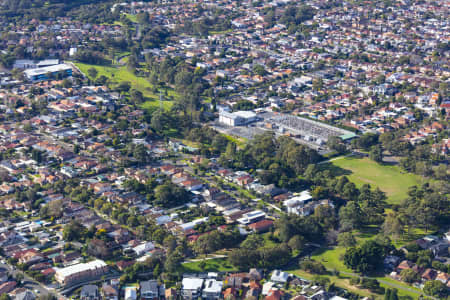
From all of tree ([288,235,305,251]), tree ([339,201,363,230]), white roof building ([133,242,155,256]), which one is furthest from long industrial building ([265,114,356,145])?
white roof building ([133,242,155,256])

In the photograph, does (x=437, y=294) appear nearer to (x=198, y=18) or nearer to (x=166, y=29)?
(x=166, y=29)

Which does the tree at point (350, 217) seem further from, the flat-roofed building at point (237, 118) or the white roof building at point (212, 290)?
the flat-roofed building at point (237, 118)

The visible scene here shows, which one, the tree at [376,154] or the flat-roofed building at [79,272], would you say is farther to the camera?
the tree at [376,154]

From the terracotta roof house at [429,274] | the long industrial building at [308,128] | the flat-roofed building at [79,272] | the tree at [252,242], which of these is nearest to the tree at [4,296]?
the flat-roofed building at [79,272]

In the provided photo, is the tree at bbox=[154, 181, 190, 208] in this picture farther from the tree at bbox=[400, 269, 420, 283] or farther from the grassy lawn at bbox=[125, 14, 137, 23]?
the grassy lawn at bbox=[125, 14, 137, 23]

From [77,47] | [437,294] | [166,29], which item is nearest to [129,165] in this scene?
[437,294]

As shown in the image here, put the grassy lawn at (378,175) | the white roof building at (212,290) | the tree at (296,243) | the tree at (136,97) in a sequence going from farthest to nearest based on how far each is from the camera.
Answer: the tree at (136,97)
the grassy lawn at (378,175)
the tree at (296,243)
the white roof building at (212,290)

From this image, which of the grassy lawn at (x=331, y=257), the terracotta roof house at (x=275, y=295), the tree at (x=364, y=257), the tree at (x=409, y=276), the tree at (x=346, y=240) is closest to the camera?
the terracotta roof house at (x=275, y=295)
